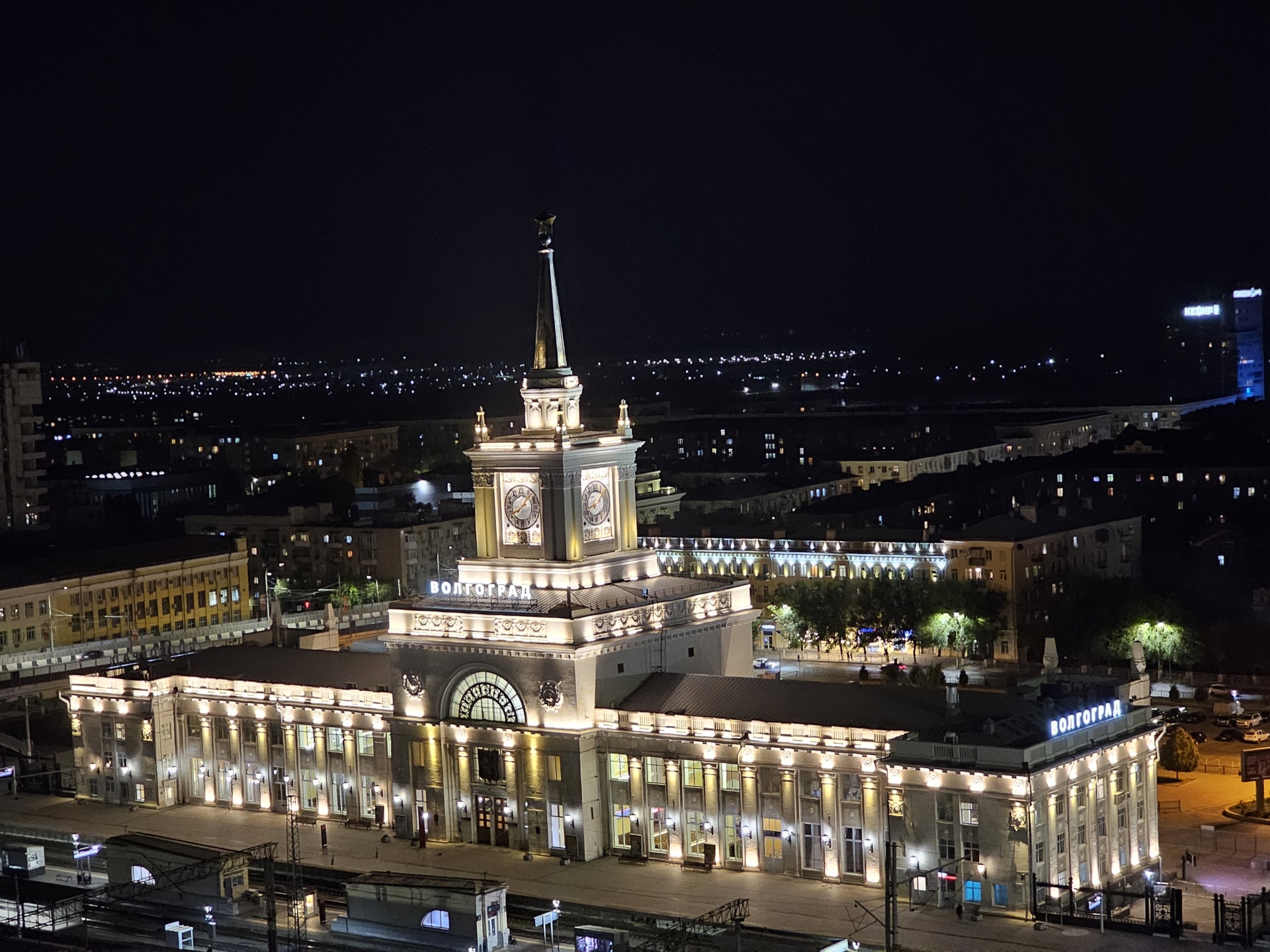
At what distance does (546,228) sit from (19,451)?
11199 centimetres

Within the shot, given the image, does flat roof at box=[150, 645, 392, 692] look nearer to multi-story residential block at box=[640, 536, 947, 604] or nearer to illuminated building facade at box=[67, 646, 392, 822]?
illuminated building facade at box=[67, 646, 392, 822]

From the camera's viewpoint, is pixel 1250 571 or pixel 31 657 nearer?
pixel 31 657

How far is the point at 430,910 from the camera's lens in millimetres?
68688

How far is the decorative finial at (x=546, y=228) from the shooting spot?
285 feet

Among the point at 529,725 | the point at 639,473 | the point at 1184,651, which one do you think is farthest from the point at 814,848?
the point at 639,473

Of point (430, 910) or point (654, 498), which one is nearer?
point (430, 910)

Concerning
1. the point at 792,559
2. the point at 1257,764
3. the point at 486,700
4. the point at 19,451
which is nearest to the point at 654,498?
the point at 792,559

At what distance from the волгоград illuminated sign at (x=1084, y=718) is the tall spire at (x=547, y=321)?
24278mm

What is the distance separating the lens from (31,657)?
13112 centimetres

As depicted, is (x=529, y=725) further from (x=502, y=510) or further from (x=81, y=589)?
(x=81, y=589)

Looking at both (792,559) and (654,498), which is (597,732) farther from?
(654,498)

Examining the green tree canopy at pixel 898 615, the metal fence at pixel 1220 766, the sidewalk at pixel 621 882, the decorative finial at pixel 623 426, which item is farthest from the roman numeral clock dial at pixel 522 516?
the green tree canopy at pixel 898 615

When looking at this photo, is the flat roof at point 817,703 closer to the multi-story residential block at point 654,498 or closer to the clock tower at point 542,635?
the clock tower at point 542,635

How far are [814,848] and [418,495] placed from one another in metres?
126
